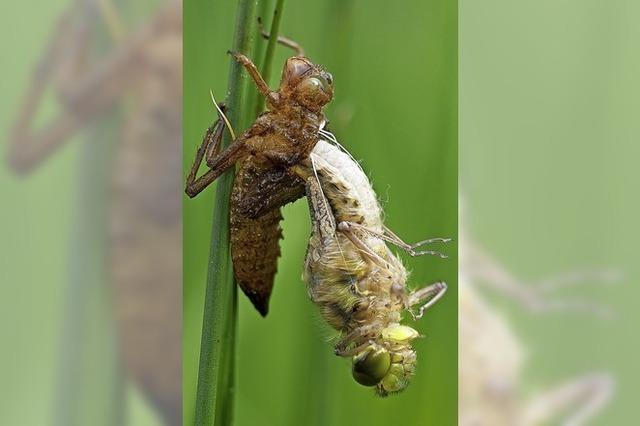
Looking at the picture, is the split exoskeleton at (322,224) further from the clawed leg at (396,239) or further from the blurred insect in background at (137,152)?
the blurred insect in background at (137,152)

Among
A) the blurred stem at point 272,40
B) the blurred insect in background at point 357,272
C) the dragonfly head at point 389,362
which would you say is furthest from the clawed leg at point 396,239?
the blurred stem at point 272,40

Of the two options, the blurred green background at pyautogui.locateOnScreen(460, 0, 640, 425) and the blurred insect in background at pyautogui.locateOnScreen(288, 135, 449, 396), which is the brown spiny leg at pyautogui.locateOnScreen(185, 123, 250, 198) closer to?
the blurred insect in background at pyautogui.locateOnScreen(288, 135, 449, 396)

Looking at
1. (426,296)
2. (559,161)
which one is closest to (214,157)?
(426,296)

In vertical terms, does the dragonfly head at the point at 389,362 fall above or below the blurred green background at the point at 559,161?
below

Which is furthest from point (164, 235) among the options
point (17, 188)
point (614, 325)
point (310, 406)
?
point (614, 325)

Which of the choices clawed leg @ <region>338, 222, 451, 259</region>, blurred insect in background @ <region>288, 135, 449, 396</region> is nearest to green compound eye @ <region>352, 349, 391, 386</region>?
blurred insect in background @ <region>288, 135, 449, 396</region>

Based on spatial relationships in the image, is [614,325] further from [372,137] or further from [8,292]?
[8,292]
